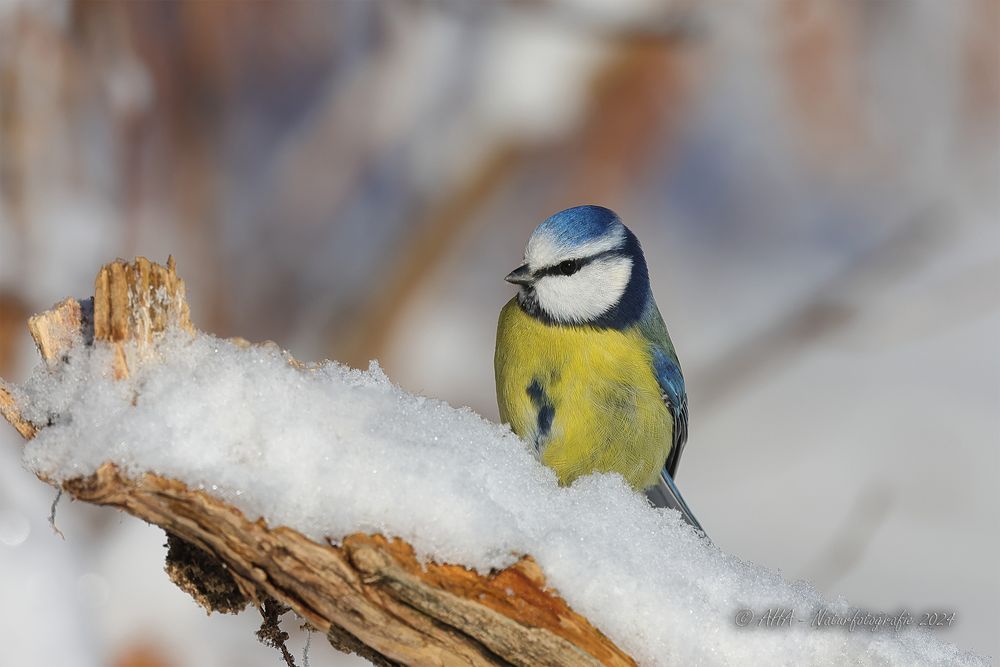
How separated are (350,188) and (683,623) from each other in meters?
3.03

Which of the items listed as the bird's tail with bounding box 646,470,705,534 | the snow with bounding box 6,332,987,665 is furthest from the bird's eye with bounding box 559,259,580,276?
the snow with bounding box 6,332,987,665

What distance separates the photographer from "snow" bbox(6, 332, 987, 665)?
3.34ft

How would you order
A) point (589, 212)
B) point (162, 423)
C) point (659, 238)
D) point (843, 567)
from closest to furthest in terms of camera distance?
point (162, 423) → point (589, 212) → point (843, 567) → point (659, 238)

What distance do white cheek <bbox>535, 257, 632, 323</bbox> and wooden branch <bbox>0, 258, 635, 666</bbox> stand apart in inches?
29.9

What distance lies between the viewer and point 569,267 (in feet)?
5.83

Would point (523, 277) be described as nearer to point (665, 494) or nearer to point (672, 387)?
point (672, 387)

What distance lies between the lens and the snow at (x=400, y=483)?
1.02m

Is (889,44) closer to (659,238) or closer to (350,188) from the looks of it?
(659,238)

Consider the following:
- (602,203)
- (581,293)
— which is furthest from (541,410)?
(602,203)

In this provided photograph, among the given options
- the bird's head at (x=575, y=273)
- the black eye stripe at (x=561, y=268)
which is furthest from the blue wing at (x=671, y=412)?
the black eye stripe at (x=561, y=268)

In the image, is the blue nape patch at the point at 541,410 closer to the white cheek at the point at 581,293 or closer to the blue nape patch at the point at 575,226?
the white cheek at the point at 581,293

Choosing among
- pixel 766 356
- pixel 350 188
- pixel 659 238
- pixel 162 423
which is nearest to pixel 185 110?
pixel 350 188

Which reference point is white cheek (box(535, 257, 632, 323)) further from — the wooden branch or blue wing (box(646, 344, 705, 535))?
the wooden branch

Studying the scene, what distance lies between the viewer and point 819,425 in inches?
147
